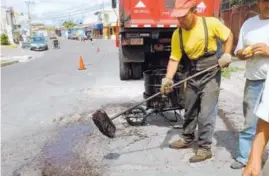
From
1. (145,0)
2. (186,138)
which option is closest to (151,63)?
(145,0)

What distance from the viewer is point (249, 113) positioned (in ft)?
11.0

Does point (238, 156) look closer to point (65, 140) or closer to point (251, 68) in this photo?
point (251, 68)

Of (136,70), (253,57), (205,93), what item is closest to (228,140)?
(205,93)

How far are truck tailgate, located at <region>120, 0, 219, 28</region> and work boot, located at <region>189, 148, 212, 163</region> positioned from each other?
527 cm

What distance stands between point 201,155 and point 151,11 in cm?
565

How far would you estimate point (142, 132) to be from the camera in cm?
489

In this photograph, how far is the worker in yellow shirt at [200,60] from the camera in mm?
3518

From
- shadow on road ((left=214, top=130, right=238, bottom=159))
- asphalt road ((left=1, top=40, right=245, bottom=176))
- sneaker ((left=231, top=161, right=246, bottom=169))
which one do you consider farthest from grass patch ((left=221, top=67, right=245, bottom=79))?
sneaker ((left=231, top=161, right=246, bottom=169))

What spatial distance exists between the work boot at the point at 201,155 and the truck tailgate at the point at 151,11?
5.27m

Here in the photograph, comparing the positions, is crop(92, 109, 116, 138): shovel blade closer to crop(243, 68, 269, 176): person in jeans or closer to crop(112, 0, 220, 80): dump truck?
crop(243, 68, 269, 176): person in jeans

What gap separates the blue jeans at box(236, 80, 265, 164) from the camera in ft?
10.8

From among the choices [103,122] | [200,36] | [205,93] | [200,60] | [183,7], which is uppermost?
[183,7]

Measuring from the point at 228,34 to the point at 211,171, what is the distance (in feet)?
5.04

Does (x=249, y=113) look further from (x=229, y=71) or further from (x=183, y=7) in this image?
(x=229, y=71)
